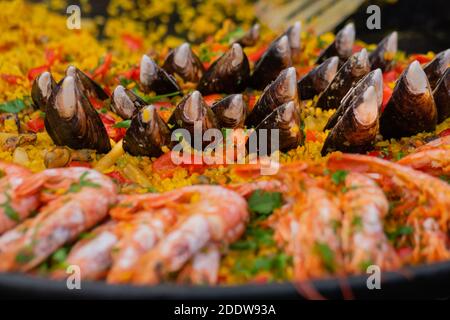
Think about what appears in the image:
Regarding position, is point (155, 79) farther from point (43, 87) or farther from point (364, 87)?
point (364, 87)

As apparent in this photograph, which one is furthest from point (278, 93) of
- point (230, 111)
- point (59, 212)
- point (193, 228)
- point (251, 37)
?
point (251, 37)

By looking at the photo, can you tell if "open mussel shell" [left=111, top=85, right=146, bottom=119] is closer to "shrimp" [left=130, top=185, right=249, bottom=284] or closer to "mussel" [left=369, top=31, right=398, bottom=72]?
"shrimp" [left=130, top=185, right=249, bottom=284]

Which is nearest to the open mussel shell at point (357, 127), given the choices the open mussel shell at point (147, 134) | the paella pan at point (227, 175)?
the paella pan at point (227, 175)

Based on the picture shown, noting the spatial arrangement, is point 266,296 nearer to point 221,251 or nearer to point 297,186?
point 221,251

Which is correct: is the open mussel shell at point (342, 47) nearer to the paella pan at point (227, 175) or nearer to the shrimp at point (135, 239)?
the paella pan at point (227, 175)

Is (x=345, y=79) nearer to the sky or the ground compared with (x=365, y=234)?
nearer to the sky
